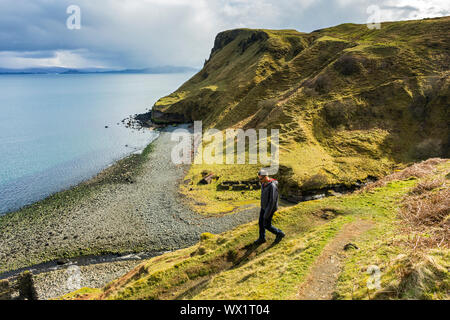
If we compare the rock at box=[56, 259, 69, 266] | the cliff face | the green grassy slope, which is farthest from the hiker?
the rock at box=[56, 259, 69, 266]

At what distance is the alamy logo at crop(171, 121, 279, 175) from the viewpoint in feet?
140

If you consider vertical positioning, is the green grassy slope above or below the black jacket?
below

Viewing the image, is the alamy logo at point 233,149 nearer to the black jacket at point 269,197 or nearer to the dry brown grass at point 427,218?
the dry brown grass at point 427,218

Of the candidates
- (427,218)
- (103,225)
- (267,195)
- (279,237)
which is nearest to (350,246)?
(279,237)

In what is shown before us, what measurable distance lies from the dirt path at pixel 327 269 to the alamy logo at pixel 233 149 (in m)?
24.3

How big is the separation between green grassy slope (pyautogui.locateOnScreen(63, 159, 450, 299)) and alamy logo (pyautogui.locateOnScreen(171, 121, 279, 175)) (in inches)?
839

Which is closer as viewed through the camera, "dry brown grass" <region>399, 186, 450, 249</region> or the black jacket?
"dry brown grass" <region>399, 186, 450, 249</region>

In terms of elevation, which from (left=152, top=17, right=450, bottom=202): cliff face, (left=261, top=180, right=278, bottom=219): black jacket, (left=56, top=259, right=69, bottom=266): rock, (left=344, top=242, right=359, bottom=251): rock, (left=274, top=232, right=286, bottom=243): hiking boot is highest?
(left=152, top=17, right=450, bottom=202): cliff face

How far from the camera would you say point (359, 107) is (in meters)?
45.8

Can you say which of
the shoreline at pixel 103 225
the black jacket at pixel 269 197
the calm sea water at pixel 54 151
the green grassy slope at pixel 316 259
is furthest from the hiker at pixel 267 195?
the calm sea water at pixel 54 151

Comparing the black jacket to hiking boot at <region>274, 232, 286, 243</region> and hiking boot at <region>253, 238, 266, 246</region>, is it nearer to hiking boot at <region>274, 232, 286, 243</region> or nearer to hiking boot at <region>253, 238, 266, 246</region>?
hiking boot at <region>274, 232, 286, 243</region>
